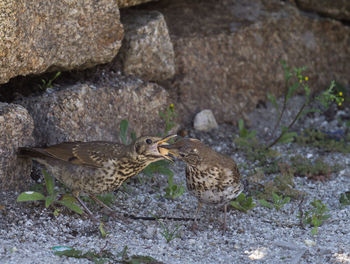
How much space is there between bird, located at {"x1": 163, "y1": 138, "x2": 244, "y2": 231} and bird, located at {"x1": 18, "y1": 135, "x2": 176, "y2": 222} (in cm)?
15

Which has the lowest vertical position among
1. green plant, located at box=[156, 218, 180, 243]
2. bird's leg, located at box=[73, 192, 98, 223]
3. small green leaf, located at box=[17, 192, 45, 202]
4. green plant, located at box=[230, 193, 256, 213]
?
green plant, located at box=[230, 193, 256, 213]

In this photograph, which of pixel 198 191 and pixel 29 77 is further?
pixel 29 77

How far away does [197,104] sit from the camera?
7.02 meters

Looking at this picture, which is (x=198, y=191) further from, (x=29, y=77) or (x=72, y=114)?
(x=29, y=77)

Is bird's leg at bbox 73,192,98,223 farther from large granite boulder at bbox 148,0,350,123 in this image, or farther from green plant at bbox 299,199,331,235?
large granite boulder at bbox 148,0,350,123

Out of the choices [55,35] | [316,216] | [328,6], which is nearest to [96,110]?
[55,35]

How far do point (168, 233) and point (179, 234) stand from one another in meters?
0.09

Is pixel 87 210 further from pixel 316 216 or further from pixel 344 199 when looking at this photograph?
pixel 344 199

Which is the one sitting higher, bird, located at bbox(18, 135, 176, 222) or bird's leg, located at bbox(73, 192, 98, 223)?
bird, located at bbox(18, 135, 176, 222)

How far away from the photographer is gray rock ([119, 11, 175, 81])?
6156 millimetres

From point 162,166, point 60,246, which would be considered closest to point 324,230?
point 162,166

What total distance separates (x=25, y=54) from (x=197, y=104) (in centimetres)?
260

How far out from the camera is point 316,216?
16.4ft

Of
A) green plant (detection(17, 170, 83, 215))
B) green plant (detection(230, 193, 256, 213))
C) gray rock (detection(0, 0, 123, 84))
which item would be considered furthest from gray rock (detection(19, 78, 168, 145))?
green plant (detection(230, 193, 256, 213))
